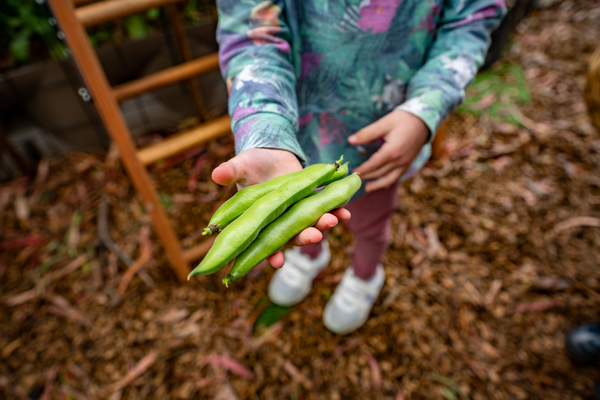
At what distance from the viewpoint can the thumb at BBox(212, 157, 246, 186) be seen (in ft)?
2.75

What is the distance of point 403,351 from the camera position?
2.22 meters

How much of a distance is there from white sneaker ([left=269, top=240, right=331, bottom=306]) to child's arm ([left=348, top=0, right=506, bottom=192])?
116 cm

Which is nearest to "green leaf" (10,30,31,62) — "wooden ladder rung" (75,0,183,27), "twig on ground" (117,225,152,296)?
"wooden ladder rung" (75,0,183,27)

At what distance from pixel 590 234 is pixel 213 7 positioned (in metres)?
3.68

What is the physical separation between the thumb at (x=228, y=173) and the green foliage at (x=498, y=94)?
3.27 metres

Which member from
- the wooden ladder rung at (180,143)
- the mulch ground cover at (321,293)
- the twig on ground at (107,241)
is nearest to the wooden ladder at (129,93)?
the wooden ladder rung at (180,143)

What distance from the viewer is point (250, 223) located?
3.04ft

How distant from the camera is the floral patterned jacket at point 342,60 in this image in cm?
117

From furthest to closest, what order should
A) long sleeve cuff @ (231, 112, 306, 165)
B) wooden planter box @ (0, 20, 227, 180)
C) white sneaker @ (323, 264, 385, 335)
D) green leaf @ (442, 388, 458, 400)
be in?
wooden planter box @ (0, 20, 227, 180)
white sneaker @ (323, 264, 385, 335)
green leaf @ (442, 388, 458, 400)
long sleeve cuff @ (231, 112, 306, 165)

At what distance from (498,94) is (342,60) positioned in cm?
307

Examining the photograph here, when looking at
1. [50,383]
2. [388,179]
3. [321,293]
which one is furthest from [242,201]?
[50,383]

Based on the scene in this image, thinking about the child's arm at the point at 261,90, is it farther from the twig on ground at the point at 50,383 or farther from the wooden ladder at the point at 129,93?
the twig on ground at the point at 50,383

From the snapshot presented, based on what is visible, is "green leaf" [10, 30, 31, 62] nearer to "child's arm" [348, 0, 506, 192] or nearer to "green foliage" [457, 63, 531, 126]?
"child's arm" [348, 0, 506, 192]

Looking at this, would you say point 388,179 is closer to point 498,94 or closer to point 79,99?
point 79,99
